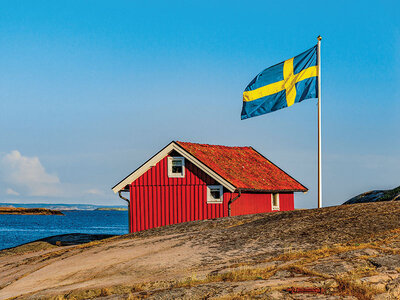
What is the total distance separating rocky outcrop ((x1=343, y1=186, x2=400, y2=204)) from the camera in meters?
22.8

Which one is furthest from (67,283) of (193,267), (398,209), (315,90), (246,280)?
(315,90)

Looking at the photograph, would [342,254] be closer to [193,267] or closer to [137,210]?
[193,267]

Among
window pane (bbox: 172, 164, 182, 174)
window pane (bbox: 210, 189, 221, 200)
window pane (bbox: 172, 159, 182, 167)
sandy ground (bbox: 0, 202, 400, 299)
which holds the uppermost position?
window pane (bbox: 172, 159, 182, 167)

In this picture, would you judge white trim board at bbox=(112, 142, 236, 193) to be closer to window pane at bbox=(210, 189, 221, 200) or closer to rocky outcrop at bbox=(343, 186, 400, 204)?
window pane at bbox=(210, 189, 221, 200)

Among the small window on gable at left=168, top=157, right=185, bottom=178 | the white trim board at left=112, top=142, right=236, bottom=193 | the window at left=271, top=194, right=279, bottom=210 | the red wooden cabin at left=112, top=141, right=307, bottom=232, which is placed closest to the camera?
the white trim board at left=112, top=142, right=236, bottom=193

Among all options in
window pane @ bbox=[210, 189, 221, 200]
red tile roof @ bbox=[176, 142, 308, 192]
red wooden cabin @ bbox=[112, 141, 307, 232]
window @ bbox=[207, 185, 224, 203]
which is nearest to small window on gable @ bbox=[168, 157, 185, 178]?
red wooden cabin @ bbox=[112, 141, 307, 232]

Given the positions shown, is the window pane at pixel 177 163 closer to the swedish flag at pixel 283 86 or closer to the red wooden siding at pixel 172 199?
the red wooden siding at pixel 172 199

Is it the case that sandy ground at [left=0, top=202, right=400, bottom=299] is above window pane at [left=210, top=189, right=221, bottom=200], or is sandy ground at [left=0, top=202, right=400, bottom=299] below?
below

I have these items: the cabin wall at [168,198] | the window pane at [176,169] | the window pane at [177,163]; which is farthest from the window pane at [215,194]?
the window pane at [177,163]

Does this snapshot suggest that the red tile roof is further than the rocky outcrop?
Yes

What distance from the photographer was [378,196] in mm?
24625

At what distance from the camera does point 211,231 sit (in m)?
18.6

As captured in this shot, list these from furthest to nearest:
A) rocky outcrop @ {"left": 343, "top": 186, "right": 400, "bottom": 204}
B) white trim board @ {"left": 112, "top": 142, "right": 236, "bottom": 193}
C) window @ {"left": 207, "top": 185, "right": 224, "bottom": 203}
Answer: window @ {"left": 207, "top": 185, "right": 224, "bottom": 203} → white trim board @ {"left": 112, "top": 142, "right": 236, "bottom": 193} → rocky outcrop @ {"left": 343, "top": 186, "right": 400, "bottom": 204}

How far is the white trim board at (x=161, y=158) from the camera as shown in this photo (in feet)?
97.7
